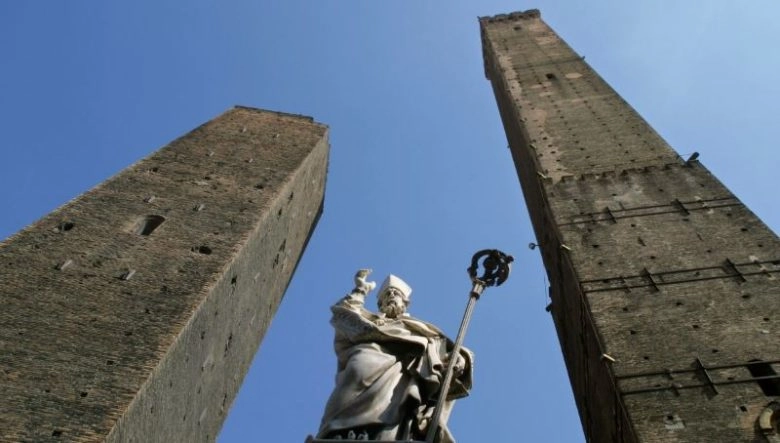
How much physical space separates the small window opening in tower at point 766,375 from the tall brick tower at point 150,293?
588 centimetres

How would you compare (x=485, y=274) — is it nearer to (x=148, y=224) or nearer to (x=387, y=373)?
(x=387, y=373)

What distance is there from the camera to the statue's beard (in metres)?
5.21

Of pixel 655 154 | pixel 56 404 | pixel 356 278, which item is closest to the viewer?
pixel 356 278

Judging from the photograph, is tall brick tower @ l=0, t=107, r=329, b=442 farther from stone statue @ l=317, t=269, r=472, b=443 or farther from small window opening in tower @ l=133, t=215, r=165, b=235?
stone statue @ l=317, t=269, r=472, b=443

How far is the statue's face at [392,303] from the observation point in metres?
5.22

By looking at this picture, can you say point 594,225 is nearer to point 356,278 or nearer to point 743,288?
point 743,288

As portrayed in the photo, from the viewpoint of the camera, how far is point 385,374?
4422mm

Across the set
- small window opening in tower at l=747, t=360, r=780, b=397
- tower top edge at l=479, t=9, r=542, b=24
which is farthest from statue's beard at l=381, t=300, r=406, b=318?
tower top edge at l=479, t=9, r=542, b=24

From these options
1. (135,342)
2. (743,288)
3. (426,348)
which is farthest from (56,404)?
(743,288)

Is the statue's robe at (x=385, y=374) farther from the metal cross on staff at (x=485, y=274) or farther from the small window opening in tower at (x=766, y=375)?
the small window opening in tower at (x=766, y=375)

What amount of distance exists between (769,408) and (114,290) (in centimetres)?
737

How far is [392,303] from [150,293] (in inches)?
222

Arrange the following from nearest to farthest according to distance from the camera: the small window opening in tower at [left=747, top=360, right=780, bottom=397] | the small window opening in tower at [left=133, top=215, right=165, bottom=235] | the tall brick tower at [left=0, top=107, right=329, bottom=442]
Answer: the small window opening in tower at [left=747, top=360, right=780, bottom=397], the tall brick tower at [left=0, top=107, right=329, bottom=442], the small window opening in tower at [left=133, top=215, right=165, bottom=235]

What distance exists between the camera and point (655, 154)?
1238 centimetres
